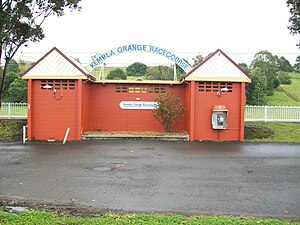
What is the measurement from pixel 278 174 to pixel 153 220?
512 centimetres

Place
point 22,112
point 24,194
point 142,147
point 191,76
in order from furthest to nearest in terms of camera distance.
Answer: point 22,112
point 191,76
point 142,147
point 24,194

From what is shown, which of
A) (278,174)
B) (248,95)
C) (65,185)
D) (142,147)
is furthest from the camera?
(248,95)

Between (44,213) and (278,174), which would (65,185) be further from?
(278,174)

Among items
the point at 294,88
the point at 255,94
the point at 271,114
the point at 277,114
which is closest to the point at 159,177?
the point at 271,114

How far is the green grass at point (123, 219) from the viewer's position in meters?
5.55

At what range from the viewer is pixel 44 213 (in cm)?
599

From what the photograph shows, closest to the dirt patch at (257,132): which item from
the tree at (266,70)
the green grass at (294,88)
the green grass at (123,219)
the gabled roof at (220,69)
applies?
the gabled roof at (220,69)

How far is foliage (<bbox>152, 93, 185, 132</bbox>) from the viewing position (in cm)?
1766

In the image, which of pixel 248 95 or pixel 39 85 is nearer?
pixel 39 85

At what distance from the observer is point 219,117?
16875 millimetres

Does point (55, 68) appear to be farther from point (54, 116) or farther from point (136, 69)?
point (136, 69)

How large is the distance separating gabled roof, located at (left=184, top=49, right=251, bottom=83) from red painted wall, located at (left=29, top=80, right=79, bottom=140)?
5.65 m

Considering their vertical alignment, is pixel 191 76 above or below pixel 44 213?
above

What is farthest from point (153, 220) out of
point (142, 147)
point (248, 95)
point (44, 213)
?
point (248, 95)
